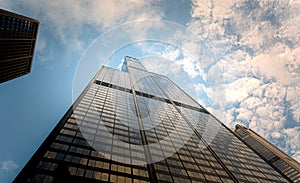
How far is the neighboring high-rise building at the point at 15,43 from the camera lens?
115m

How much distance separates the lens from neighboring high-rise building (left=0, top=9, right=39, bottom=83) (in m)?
115

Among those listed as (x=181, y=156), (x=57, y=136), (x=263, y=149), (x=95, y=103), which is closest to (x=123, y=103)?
(x=95, y=103)

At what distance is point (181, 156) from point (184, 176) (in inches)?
321

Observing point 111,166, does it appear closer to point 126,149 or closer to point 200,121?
point 126,149

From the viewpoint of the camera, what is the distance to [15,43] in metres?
131

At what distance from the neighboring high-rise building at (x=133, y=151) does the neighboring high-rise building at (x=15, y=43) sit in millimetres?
71997

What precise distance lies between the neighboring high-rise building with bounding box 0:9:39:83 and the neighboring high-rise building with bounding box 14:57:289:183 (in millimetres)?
71997

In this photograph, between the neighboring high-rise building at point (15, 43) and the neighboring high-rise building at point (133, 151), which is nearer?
the neighboring high-rise building at point (133, 151)

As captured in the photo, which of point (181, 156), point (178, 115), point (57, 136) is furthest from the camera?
point (178, 115)

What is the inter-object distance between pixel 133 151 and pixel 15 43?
122 metres

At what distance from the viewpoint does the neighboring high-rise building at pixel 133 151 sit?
32.2 meters

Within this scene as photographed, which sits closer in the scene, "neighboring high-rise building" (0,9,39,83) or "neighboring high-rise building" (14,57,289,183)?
"neighboring high-rise building" (14,57,289,183)

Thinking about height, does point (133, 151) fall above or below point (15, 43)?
below

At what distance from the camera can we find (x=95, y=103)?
6238cm
